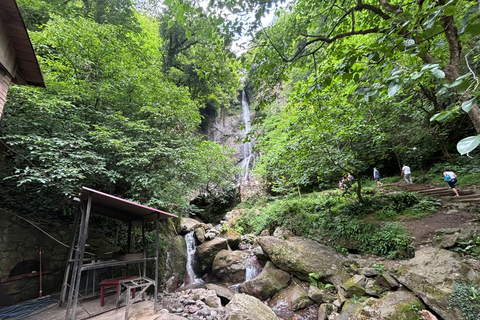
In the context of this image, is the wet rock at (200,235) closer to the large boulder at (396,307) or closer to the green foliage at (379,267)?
the green foliage at (379,267)

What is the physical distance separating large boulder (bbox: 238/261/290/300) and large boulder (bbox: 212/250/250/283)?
1203 millimetres

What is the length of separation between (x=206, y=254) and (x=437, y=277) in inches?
302

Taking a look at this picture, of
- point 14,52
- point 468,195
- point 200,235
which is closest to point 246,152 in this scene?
point 200,235

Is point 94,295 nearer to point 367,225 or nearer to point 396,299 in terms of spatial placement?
point 396,299

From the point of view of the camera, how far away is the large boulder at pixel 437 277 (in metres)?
3.67

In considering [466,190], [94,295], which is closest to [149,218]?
[94,295]

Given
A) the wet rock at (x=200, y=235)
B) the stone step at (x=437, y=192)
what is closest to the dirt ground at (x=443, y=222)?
the stone step at (x=437, y=192)

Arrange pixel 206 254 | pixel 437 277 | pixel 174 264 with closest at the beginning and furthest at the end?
pixel 437 277 < pixel 174 264 < pixel 206 254

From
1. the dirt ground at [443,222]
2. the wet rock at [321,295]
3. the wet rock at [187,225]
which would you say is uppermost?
the wet rock at [187,225]

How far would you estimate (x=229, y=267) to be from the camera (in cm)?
812

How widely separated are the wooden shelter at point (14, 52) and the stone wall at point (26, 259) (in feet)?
13.8

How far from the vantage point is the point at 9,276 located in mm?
4961

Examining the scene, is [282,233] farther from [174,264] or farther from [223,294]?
[174,264]

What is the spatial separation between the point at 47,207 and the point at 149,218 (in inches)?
126
